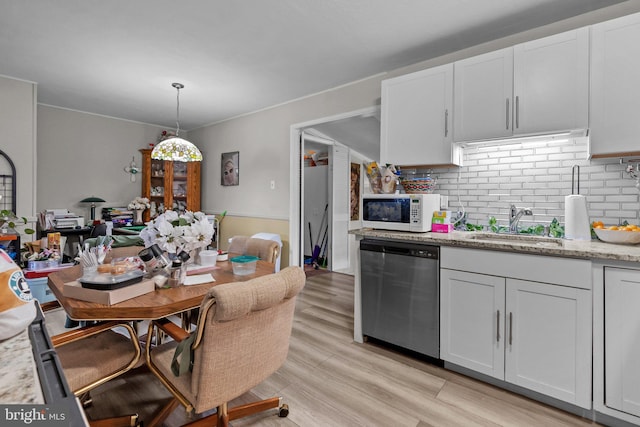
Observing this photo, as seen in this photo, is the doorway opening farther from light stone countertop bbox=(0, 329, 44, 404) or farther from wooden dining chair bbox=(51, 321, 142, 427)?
light stone countertop bbox=(0, 329, 44, 404)

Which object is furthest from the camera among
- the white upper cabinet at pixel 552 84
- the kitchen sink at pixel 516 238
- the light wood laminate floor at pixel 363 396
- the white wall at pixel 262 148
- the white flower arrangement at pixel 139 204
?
the white flower arrangement at pixel 139 204

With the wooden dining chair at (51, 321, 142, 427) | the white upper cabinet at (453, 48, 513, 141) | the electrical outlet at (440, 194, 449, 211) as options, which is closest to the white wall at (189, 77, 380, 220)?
the white upper cabinet at (453, 48, 513, 141)

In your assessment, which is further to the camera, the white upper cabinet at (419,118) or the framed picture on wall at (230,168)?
the framed picture on wall at (230,168)

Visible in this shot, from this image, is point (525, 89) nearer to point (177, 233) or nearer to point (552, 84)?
point (552, 84)

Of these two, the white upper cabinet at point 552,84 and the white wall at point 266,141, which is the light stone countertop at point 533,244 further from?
the white wall at point 266,141

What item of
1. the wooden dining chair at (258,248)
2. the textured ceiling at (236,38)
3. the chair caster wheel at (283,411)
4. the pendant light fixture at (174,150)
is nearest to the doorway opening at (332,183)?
the textured ceiling at (236,38)

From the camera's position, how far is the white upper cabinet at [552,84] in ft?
→ 6.78

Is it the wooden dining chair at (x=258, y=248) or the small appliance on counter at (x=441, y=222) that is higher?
the small appliance on counter at (x=441, y=222)

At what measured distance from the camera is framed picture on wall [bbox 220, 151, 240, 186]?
17.4 feet

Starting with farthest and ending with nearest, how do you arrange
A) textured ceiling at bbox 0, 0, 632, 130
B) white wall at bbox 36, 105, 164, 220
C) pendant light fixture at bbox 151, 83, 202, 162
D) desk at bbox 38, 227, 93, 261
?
white wall at bbox 36, 105, 164, 220, desk at bbox 38, 227, 93, 261, pendant light fixture at bbox 151, 83, 202, 162, textured ceiling at bbox 0, 0, 632, 130

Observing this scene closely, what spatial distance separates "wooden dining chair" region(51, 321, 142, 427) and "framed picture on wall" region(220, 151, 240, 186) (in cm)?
389

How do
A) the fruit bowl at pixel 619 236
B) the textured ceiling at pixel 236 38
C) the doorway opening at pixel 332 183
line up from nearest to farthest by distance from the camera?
the fruit bowl at pixel 619 236, the textured ceiling at pixel 236 38, the doorway opening at pixel 332 183

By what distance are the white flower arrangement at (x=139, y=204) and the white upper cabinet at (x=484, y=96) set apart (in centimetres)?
490

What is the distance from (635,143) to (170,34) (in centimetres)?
337
